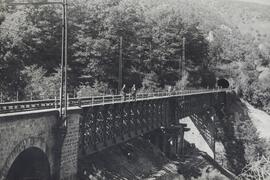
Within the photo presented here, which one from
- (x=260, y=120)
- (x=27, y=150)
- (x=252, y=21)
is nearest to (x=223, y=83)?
(x=260, y=120)

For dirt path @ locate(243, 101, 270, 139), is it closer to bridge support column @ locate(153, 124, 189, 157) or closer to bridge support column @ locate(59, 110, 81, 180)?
bridge support column @ locate(153, 124, 189, 157)

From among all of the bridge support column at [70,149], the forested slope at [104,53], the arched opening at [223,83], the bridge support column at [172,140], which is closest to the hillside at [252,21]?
the arched opening at [223,83]

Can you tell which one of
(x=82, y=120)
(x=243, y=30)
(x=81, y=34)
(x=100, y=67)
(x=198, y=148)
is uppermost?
(x=243, y=30)

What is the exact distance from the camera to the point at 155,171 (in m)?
37.4

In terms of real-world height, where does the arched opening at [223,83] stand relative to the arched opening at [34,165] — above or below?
above

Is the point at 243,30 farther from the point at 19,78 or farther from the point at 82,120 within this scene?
the point at 82,120

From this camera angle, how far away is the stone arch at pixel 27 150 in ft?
60.9

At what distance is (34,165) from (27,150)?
3.31 ft

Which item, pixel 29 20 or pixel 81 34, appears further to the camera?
pixel 81 34

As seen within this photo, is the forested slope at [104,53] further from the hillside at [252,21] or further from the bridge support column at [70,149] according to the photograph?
the hillside at [252,21]

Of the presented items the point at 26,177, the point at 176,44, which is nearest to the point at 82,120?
the point at 26,177

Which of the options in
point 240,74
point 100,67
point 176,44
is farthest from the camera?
point 240,74

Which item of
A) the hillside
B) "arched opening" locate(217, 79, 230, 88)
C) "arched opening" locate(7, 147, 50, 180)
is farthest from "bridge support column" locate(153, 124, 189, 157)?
the hillside

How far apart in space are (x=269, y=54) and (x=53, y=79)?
67.3 metres
